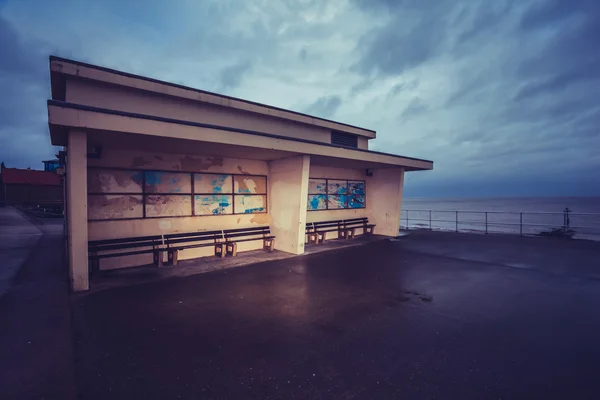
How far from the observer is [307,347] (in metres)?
3.65

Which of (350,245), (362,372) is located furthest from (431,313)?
(350,245)

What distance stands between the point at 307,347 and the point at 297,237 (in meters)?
5.89

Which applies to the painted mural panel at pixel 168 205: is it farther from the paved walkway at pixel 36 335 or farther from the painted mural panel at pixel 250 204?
the paved walkway at pixel 36 335

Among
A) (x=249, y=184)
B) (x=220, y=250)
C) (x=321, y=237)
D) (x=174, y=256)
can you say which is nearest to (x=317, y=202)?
(x=321, y=237)

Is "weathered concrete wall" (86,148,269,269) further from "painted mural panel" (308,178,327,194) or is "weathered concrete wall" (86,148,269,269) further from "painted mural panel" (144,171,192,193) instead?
"painted mural panel" (308,178,327,194)

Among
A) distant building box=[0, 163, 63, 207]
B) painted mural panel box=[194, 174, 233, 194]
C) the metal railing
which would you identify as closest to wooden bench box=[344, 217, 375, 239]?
the metal railing

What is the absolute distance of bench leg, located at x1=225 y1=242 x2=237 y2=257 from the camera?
9367mm

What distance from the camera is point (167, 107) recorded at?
31.4 feet

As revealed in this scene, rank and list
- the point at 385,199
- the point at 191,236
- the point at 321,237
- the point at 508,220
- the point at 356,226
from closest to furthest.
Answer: the point at 191,236, the point at 321,237, the point at 356,226, the point at 385,199, the point at 508,220

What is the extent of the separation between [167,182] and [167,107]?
2885 mm

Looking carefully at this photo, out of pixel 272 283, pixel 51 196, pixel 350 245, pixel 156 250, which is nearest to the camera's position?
pixel 272 283

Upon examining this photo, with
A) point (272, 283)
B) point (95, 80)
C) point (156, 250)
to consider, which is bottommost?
point (272, 283)

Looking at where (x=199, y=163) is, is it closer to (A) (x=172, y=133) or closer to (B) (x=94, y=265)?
(A) (x=172, y=133)

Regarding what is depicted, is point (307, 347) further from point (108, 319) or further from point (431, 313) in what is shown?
point (108, 319)
